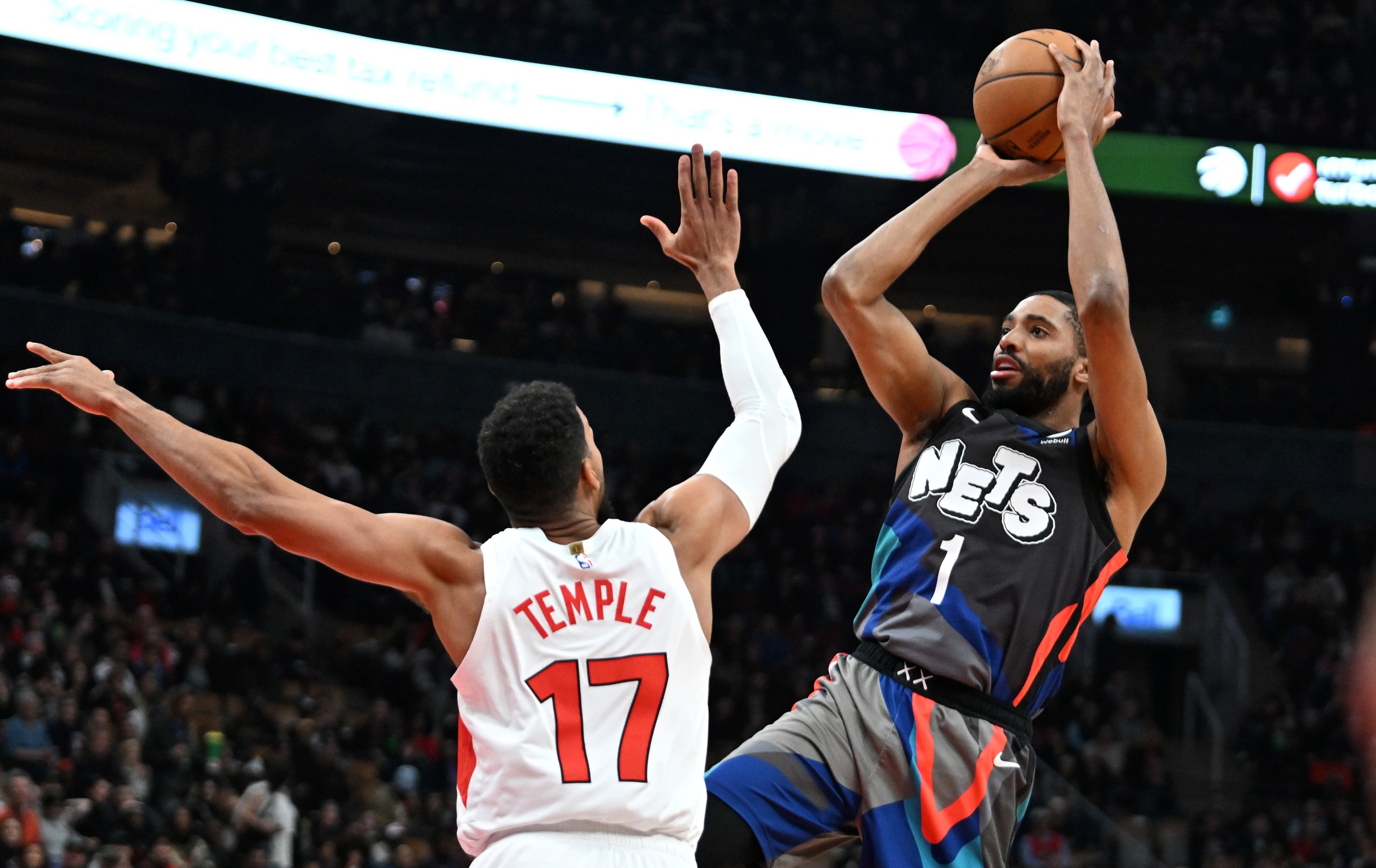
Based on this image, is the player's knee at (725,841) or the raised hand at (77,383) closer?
the raised hand at (77,383)

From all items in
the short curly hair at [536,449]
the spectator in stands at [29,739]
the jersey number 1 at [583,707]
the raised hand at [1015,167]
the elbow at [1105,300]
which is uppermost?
the raised hand at [1015,167]

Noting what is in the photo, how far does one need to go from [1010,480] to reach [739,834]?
1.29 meters

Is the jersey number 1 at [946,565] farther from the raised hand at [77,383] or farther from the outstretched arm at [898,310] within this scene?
the raised hand at [77,383]

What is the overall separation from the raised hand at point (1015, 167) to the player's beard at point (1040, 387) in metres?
0.57

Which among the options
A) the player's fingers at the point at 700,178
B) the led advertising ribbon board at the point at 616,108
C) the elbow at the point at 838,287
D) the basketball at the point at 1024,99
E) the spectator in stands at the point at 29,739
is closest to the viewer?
the player's fingers at the point at 700,178

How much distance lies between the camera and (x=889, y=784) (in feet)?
13.6

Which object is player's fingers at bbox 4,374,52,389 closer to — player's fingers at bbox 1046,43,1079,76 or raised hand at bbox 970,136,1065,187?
raised hand at bbox 970,136,1065,187

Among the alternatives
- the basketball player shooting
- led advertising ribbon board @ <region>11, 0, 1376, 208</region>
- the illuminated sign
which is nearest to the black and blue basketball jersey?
the basketball player shooting

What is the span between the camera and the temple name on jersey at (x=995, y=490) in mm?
4281

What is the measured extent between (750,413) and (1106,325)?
43.6 inches

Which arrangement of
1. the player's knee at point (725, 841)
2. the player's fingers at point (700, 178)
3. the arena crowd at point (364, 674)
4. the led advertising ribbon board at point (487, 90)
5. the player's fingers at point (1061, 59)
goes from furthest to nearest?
the led advertising ribbon board at point (487, 90) → the arena crowd at point (364, 674) → the player's fingers at point (1061, 59) → the player's knee at point (725, 841) → the player's fingers at point (700, 178)

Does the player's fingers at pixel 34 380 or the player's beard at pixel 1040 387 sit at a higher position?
the player's beard at pixel 1040 387

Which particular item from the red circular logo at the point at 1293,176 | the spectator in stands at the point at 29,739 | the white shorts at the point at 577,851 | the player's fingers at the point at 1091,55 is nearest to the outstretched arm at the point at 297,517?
the white shorts at the point at 577,851

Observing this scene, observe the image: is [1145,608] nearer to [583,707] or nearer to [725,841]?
[725,841]
